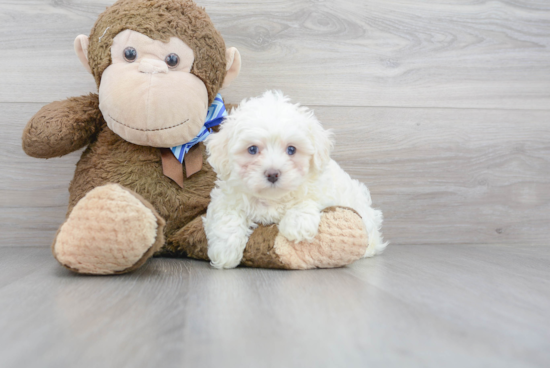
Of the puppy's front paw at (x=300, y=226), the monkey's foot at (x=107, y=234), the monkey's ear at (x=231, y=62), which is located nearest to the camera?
the monkey's foot at (x=107, y=234)

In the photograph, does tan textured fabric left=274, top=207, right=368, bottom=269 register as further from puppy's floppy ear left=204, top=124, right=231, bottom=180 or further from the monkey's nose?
the monkey's nose

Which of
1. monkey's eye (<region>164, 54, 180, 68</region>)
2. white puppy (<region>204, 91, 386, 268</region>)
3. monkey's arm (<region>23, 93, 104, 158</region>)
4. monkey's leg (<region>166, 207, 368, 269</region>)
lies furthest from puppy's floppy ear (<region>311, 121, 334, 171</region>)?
monkey's arm (<region>23, 93, 104, 158</region>)

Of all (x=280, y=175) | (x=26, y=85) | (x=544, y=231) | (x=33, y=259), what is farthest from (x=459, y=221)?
(x=26, y=85)

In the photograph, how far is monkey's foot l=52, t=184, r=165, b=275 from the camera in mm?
866

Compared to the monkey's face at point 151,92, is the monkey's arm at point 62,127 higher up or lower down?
lower down

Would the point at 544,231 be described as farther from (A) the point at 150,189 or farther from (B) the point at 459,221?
(A) the point at 150,189

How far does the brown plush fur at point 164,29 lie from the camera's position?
42.5 inches

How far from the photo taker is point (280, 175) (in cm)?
94

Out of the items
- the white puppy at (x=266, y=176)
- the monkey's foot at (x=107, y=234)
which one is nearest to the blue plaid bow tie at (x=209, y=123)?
the white puppy at (x=266, y=176)

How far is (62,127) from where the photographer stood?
109 cm

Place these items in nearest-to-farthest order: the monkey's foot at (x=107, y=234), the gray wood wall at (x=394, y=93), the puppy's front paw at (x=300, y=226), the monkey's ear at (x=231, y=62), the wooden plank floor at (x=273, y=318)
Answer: the wooden plank floor at (x=273, y=318)
the monkey's foot at (x=107, y=234)
the puppy's front paw at (x=300, y=226)
the monkey's ear at (x=231, y=62)
the gray wood wall at (x=394, y=93)

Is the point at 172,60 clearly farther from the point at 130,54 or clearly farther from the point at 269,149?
the point at 269,149

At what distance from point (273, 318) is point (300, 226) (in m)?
0.35

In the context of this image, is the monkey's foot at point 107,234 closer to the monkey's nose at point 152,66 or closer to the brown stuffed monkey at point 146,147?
the brown stuffed monkey at point 146,147
